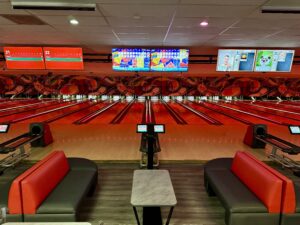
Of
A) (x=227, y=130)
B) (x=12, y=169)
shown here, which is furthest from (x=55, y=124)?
(x=227, y=130)

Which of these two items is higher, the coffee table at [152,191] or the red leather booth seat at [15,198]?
the coffee table at [152,191]

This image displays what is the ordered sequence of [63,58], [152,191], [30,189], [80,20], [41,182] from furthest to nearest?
[63,58], [80,20], [41,182], [30,189], [152,191]

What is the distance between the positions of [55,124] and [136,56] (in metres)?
3.14

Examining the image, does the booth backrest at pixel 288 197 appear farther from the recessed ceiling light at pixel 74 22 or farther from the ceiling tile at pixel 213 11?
the recessed ceiling light at pixel 74 22

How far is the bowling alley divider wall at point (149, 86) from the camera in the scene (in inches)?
391

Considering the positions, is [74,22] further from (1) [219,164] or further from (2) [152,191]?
(2) [152,191]

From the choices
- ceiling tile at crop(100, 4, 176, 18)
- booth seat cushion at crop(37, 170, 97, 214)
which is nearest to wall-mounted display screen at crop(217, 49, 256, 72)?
ceiling tile at crop(100, 4, 176, 18)

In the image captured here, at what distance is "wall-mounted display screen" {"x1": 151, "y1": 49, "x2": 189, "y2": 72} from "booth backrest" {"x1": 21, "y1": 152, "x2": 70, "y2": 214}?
511 cm

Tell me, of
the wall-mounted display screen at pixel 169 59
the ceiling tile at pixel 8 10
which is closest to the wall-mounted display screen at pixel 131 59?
the wall-mounted display screen at pixel 169 59

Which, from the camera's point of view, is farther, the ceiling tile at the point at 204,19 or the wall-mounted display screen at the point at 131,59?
the wall-mounted display screen at the point at 131,59

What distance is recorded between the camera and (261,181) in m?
1.87

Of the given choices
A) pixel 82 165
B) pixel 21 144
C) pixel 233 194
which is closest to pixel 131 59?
pixel 21 144

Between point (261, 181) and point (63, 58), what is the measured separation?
632 cm

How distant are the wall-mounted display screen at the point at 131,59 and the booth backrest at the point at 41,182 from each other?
503 centimetres
